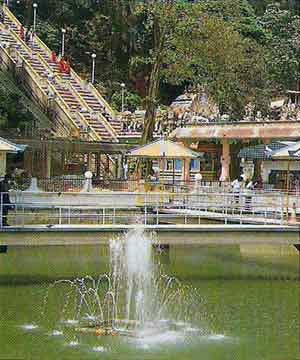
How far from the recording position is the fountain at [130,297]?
20.0 metres

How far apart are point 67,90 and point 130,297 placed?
3188 centimetres

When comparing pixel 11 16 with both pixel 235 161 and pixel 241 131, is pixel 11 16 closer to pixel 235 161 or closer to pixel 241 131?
pixel 235 161

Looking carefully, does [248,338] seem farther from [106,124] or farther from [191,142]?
[106,124]

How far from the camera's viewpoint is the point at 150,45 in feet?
220

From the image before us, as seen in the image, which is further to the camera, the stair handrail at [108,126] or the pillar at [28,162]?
the stair handrail at [108,126]

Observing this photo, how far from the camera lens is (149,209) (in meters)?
31.0

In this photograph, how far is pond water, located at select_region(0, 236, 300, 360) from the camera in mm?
17812

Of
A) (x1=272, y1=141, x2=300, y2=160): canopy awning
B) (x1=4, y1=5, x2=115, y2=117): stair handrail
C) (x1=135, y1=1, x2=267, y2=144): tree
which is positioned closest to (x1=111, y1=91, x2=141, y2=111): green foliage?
(x1=4, y1=5, x2=115, y2=117): stair handrail

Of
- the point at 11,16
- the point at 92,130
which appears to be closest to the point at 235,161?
the point at 92,130

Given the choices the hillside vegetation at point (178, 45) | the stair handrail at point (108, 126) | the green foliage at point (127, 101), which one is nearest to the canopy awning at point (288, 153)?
the hillside vegetation at point (178, 45)

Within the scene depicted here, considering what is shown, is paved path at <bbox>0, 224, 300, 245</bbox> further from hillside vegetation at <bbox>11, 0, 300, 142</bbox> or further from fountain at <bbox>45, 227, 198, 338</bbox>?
hillside vegetation at <bbox>11, 0, 300, 142</bbox>

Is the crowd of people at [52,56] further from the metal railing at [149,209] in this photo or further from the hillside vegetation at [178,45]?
the metal railing at [149,209]

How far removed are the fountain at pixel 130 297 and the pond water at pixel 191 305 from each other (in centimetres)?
27

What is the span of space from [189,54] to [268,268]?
22.5 metres
